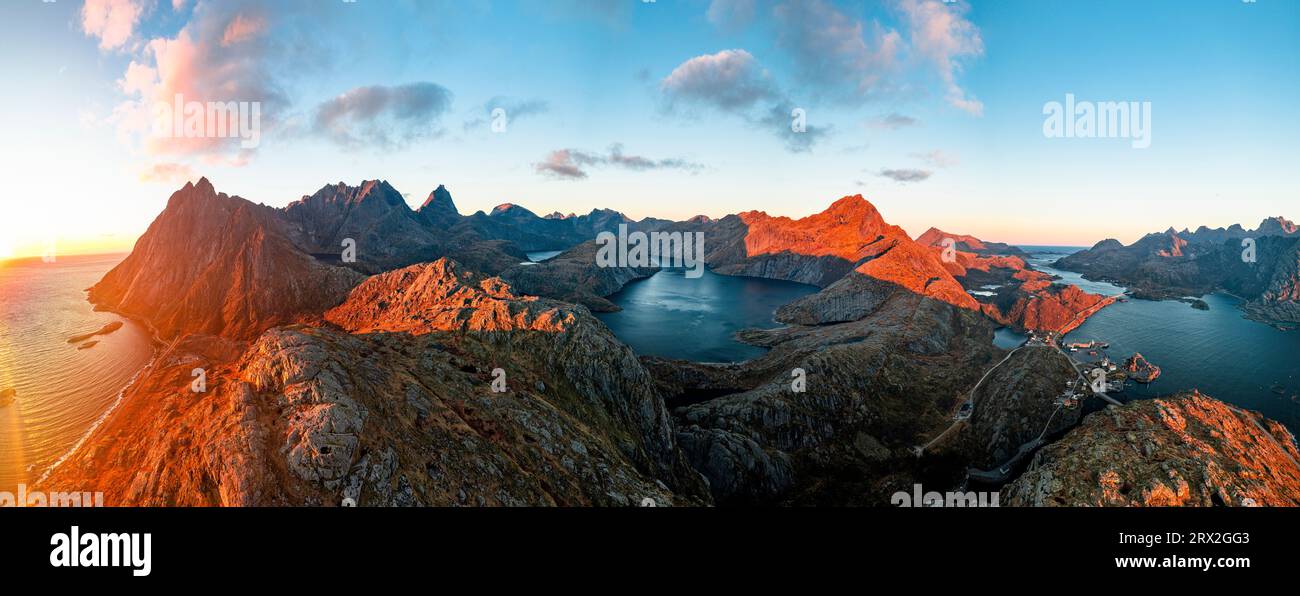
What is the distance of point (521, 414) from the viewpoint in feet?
136

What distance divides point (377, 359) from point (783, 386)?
70673 millimetres

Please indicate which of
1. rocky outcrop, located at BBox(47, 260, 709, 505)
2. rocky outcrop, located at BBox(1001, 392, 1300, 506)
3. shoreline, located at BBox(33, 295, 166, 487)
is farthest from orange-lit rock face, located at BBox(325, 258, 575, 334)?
rocky outcrop, located at BBox(1001, 392, 1300, 506)

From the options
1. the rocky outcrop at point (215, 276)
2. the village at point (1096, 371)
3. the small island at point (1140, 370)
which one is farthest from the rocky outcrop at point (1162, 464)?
the rocky outcrop at point (215, 276)

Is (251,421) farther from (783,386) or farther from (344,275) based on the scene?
(344,275)

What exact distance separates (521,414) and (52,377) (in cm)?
12992

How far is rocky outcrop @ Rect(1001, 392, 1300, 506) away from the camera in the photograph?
45312mm

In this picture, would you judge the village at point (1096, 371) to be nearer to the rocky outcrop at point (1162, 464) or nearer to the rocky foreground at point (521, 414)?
the rocky foreground at point (521, 414)

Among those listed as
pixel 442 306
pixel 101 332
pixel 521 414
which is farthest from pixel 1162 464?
pixel 101 332

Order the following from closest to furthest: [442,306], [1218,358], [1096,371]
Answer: [442,306] → [1096,371] → [1218,358]

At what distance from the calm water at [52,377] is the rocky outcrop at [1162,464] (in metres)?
128

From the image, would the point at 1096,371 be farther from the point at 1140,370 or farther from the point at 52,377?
the point at 52,377

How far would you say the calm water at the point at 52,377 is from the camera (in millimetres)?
65125

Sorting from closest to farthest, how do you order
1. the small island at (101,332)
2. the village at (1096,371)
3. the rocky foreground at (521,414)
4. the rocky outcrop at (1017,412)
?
the rocky foreground at (521,414) < the rocky outcrop at (1017,412) < the village at (1096,371) < the small island at (101,332)
